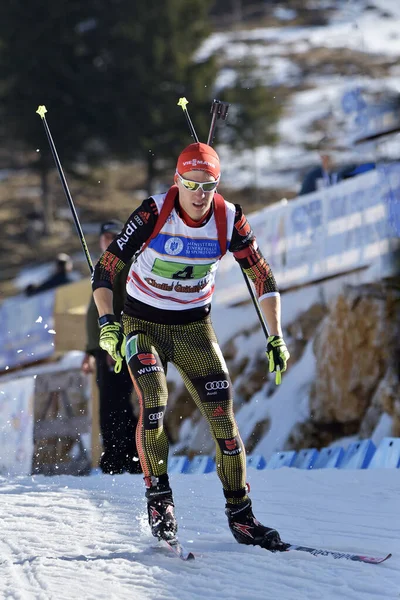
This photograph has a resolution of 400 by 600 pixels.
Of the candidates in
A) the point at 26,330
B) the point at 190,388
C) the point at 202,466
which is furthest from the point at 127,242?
the point at 26,330

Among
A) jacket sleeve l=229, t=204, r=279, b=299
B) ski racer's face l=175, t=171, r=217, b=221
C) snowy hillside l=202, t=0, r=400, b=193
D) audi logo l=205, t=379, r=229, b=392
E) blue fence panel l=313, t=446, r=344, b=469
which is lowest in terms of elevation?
blue fence panel l=313, t=446, r=344, b=469

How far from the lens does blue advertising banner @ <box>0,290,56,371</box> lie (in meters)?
12.9

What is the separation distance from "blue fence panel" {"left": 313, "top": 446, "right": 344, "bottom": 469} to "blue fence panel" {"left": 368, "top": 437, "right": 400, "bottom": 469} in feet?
1.14

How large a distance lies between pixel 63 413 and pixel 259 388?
331 centimetres

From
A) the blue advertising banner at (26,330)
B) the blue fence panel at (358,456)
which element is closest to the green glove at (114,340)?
the blue fence panel at (358,456)

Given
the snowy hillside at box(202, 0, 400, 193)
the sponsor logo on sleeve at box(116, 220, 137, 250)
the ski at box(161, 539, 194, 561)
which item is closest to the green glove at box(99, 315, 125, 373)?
the sponsor logo on sleeve at box(116, 220, 137, 250)

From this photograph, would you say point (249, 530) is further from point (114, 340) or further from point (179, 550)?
point (114, 340)

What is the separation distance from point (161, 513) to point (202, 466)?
294 centimetres

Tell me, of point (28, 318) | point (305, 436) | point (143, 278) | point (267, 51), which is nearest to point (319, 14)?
point (267, 51)

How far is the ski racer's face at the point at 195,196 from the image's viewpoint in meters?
4.59

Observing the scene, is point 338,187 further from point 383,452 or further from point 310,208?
point 383,452

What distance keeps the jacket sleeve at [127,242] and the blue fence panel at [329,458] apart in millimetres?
2886

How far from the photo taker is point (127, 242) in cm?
471

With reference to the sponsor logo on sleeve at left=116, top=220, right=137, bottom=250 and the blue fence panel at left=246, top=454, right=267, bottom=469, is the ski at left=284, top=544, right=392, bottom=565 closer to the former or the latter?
the sponsor logo on sleeve at left=116, top=220, right=137, bottom=250
